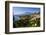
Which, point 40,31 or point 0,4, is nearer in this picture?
point 0,4

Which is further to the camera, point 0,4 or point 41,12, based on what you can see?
point 41,12

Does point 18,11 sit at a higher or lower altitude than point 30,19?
higher

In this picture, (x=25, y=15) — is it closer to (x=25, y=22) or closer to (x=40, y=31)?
(x=25, y=22)

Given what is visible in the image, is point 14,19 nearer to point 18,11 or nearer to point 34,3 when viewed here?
point 18,11

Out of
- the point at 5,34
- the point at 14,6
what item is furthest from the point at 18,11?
the point at 5,34

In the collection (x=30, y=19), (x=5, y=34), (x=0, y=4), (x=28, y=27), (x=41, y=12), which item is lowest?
(x=5, y=34)

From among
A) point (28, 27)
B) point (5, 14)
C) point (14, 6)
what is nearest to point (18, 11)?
point (14, 6)

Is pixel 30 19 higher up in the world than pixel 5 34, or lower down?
higher up

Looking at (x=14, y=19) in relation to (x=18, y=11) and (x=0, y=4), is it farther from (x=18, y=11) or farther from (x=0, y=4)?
(x=0, y=4)

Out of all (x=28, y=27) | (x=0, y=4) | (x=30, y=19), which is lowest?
(x=28, y=27)
